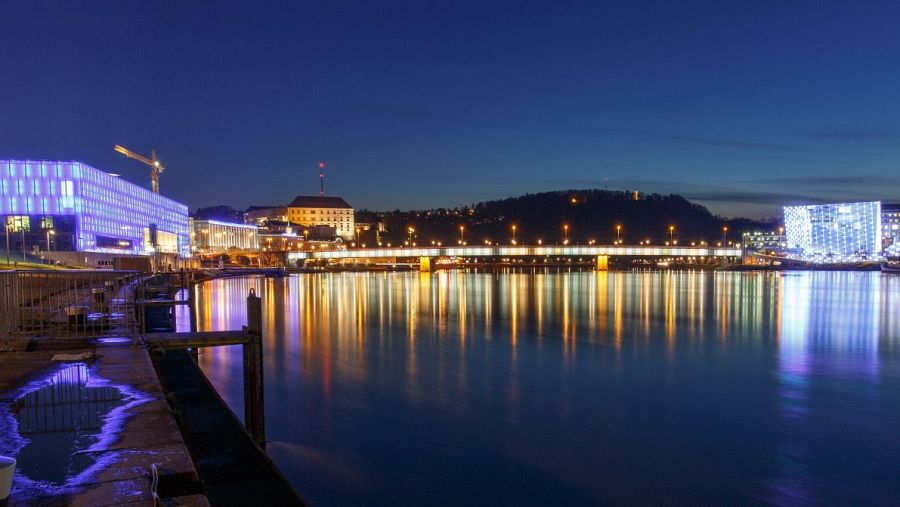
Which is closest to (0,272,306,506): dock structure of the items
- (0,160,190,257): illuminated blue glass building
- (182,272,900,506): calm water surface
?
(182,272,900,506): calm water surface

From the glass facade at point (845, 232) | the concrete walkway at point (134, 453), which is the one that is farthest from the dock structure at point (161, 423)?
the glass facade at point (845, 232)

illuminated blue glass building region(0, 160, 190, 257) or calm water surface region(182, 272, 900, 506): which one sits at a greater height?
illuminated blue glass building region(0, 160, 190, 257)

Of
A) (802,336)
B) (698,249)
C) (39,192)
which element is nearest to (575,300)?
(802,336)

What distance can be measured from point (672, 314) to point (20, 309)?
37.2m

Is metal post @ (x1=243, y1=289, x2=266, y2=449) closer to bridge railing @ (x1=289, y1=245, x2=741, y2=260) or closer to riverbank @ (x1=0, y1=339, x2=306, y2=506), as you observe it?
riverbank @ (x1=0, y1=339, x2=306, y2=506)

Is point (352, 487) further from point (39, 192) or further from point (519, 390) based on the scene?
point (39, 192)

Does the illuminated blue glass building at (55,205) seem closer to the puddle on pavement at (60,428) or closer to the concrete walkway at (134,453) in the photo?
the concrete walkway at (134,453)

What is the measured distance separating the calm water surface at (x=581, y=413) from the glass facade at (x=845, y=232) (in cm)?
17980

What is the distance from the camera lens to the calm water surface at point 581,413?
11.5m

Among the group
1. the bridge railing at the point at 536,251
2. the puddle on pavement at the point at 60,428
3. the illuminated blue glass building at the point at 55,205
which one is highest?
the illuminated blue glass building at the point at 55,205

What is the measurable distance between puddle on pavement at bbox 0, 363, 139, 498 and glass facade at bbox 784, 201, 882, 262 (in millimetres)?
214299

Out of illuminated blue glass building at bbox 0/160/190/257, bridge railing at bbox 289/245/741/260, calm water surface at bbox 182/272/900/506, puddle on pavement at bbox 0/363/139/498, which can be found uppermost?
illuminated blue glass building at bbox 0/160/190/257

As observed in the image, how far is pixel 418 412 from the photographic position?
16484 mm

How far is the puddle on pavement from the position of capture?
20.7 feet
